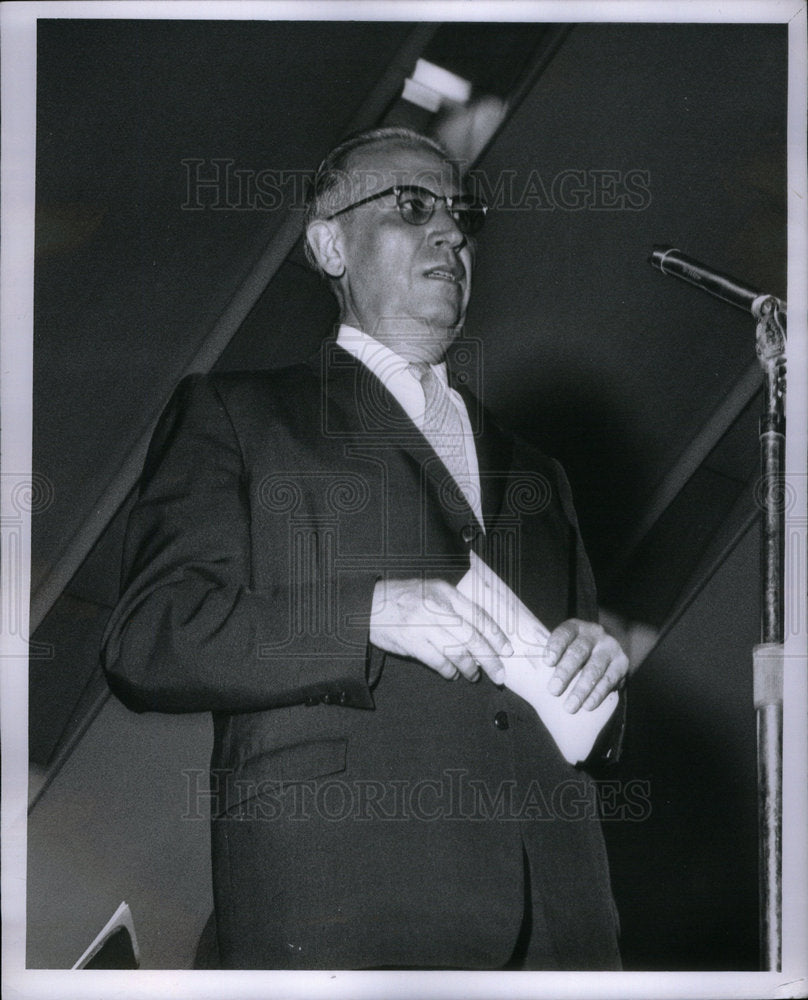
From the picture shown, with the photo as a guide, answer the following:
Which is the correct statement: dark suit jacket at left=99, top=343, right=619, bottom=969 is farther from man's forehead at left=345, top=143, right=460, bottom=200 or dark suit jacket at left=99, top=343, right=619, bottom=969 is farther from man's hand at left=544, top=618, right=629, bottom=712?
man's forehead at left=345, top=143, right=460, bottom=200

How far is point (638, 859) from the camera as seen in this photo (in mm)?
1877

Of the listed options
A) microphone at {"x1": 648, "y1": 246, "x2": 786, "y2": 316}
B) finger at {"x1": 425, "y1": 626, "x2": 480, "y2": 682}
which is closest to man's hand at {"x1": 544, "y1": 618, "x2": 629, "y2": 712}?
finger at {"x1": 425, "y1": 626, "x2": 480, "y2": 682}

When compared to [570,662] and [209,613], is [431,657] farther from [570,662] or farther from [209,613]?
[209,613]

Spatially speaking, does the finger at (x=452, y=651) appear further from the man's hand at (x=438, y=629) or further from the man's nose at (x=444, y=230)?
the man's nose at (x=444, y=230)

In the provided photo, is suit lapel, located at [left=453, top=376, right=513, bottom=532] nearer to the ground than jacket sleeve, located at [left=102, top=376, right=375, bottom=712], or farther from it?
farther from it

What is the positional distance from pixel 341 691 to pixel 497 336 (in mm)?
→ 574

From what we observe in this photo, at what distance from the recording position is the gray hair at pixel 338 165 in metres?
1.93

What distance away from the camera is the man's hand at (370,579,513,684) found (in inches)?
71.6

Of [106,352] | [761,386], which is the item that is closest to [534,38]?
[761,386]

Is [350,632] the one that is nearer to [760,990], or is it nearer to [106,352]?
[106,352]

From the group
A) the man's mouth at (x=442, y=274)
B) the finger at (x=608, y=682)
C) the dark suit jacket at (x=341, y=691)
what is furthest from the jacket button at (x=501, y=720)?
the man's mouth at (x=442, y=274)

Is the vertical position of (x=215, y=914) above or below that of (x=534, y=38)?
below

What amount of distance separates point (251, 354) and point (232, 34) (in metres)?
0.50

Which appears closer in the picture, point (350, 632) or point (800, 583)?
point (350, 632)
